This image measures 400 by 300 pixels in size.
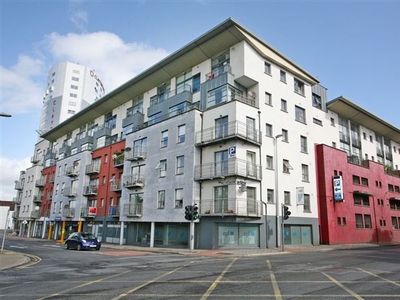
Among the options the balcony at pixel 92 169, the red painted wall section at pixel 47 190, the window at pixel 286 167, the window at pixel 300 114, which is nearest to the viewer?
the window at pixel 286 167

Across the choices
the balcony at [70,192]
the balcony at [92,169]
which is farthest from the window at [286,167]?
the balcony at [70,192]

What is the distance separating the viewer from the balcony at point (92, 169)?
4172cm

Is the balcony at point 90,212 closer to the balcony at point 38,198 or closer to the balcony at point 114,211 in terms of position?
the balcony at point 114,211

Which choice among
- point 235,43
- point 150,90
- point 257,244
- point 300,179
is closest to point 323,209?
point 300,179

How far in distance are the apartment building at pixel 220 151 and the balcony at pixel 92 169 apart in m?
0.16

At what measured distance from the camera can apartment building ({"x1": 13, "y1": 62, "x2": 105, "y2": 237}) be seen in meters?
56.6

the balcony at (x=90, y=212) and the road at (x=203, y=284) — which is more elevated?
the balcony at (x=90, y=212)

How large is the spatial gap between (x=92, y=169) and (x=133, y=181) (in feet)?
39.3

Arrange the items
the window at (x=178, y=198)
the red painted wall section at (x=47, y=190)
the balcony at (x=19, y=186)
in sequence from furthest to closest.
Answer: the balcony at (x=19, y=186)
the red painted wall section at (x=47, y=190)
the window at (x=178, y=198)

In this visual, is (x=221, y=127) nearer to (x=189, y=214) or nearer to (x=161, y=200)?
(x=189, y=214)

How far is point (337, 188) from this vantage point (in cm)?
3338

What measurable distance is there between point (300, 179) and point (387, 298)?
24.4 metres

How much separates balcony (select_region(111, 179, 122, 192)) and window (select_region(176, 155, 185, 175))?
1022 centimetres

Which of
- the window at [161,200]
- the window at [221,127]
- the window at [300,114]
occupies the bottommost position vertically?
the window at [161,200]
